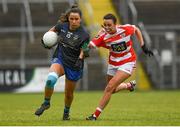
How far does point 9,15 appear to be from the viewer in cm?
3428

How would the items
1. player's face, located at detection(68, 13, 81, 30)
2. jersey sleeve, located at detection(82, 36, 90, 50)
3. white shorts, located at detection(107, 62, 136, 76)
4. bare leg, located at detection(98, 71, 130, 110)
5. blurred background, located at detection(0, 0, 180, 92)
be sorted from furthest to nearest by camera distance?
blurred background, located at detection(0, 0, 180, 92) → white shorts, located at detection(107, 62, 136, 76) → bare leg, located at detection(98, 71, 130, 110) → jersey sleeve, located at detection(82, 36, 90, 50) → player's face, located at detection(68, 13, 81, 30)

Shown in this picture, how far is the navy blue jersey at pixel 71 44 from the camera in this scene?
13289 mm

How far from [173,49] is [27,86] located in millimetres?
6377

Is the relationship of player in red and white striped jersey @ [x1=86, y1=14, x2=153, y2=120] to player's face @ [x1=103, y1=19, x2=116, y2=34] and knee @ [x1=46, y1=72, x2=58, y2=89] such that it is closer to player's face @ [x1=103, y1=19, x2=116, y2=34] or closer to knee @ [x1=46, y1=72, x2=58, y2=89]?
player's face @ [x1=103, y1=19, x2=116, y2=34]

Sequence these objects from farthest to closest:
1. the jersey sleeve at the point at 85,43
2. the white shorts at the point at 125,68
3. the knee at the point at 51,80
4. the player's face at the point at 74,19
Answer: the white shorts at the point at 125,68, the jersey sleeve at the point at 85,43, the player's face at the point at 74,19, the knee at the point at 51,80

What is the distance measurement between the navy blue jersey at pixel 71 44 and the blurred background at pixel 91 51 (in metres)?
16.1

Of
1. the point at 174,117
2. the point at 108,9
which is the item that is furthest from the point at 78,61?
the point at 108,9

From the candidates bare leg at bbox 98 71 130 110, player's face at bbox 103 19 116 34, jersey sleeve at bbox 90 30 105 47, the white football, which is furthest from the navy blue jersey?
bare leg at bbox 98 71 130 110

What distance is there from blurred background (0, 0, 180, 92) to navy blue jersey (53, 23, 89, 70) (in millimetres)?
16102

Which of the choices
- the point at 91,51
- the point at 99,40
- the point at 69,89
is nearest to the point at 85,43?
the point at 99,40

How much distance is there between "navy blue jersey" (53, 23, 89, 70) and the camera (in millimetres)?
13289

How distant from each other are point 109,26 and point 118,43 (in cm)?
42

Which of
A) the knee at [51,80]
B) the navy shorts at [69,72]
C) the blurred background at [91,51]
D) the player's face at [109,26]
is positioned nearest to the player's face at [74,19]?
the player's face at [109,26]

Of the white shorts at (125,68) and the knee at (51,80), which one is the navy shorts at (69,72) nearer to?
the knee at (51,80)
